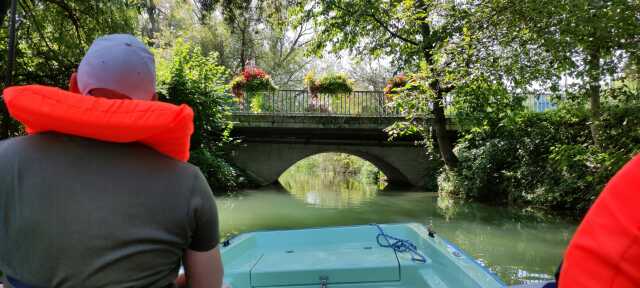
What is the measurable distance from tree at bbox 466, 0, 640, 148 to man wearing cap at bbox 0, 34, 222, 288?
227 inches

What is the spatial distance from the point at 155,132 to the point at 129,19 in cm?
706

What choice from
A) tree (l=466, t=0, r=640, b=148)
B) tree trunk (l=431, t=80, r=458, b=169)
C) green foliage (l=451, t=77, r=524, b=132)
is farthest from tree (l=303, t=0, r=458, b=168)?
tree (l=466, t=0, r=640, b=148)

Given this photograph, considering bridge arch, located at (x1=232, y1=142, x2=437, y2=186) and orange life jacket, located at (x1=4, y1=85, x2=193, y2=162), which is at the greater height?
orange life jacket, located at (x1=4, y1=85, x2=193, y2=162)

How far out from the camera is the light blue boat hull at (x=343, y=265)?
3.40m

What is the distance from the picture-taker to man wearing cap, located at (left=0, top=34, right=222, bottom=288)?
3.06 ft

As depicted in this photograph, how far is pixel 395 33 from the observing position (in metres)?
12.6

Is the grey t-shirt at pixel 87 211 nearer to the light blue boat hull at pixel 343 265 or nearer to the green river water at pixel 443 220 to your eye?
the light blue boat hull at pixel 343 265

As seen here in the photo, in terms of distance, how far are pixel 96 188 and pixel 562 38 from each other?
20.4 feet

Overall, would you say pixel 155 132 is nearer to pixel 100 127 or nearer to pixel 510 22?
pixel 100 127

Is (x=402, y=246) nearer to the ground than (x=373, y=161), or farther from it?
nearer to the ground

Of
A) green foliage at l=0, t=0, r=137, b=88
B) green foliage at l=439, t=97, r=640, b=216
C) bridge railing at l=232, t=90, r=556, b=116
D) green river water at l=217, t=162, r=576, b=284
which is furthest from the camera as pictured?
bridge railing at l=232, t=90, r=556, b=116

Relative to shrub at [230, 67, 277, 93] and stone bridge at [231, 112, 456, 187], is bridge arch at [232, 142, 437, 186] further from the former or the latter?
shrub at [230, 67, 277, 93]

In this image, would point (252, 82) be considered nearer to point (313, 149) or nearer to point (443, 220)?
point (313, 149)

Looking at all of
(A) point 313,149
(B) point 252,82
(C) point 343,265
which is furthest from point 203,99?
(C) point 343,265
